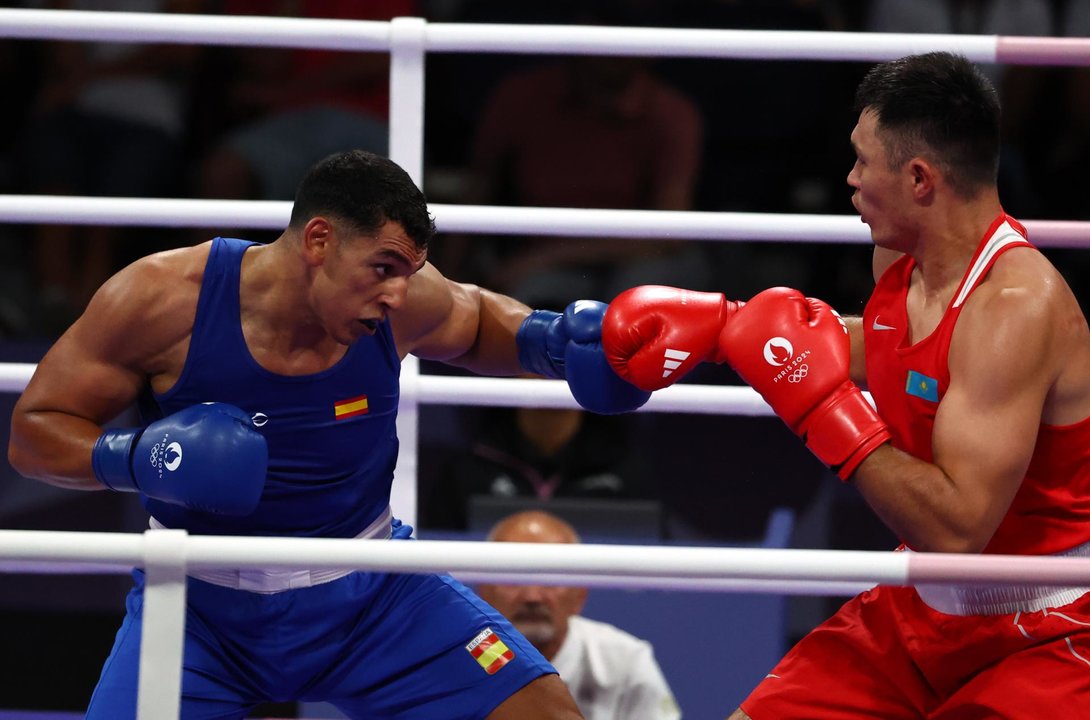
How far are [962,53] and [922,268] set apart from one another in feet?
1.87

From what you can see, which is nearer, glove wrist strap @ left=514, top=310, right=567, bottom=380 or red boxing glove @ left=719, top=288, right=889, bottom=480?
red boxing glove @ left=719, top=288, right=889, bottom=480

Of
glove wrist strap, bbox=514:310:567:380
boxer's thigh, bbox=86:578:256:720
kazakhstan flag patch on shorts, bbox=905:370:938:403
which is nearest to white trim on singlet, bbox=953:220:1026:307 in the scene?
kazakhstan flag patch on shorts, bbox=905:370:938:403

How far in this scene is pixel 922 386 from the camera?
7.19 ft

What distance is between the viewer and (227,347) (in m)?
2.34

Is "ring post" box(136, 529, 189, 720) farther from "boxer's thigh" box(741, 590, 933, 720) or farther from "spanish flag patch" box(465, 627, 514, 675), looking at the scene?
"boxer's thigh" box(741, 590, 933, 720)

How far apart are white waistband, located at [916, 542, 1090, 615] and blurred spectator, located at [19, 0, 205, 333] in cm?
370

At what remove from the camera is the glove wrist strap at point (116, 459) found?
7.18ft

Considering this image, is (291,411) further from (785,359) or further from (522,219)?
(785,359)

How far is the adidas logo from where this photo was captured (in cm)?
231

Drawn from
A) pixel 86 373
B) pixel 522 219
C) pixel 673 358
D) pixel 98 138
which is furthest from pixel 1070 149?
pixel 86 373

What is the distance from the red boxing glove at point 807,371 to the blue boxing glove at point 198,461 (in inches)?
29.6

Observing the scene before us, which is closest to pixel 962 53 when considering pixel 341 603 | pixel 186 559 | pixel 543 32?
pixel 543 32

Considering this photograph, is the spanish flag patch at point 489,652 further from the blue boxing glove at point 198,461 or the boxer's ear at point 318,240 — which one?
the boxer's ear at point 318,240

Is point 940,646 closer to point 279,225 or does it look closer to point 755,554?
point 755,554
